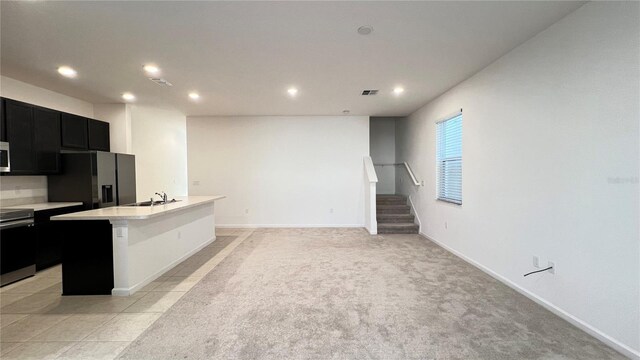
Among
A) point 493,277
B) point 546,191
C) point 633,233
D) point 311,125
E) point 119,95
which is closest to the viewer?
point 633,233

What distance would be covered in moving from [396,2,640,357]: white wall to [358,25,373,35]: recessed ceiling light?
167cm

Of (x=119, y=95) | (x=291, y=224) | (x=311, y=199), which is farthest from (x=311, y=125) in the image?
(x=119, y=95)

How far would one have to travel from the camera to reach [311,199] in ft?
20.7

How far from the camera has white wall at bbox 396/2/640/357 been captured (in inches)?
72.5

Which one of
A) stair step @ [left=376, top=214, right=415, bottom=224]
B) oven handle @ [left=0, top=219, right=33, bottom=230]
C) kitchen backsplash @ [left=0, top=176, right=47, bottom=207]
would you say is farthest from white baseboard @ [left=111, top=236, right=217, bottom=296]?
stair step @ [left=376, top=214, right=415, bottom=224]

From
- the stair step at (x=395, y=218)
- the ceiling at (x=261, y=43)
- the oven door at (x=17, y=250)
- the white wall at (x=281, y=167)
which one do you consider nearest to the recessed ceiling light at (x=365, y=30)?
the ceiling at (x=261, y=43)

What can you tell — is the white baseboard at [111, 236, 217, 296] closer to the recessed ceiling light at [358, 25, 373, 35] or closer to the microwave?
the microwave

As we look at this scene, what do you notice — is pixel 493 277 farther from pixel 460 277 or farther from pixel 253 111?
pixel 253 111

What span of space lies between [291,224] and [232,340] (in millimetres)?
4292

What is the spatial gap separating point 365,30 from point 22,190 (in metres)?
5.32

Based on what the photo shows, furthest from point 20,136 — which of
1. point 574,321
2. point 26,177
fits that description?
point 574,321

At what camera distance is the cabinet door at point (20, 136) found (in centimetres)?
348

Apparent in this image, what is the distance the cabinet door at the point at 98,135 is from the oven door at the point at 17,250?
1850 mm

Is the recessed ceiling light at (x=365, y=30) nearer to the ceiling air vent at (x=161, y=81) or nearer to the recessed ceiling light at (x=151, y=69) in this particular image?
the recessed ceiling light at (x=151, y=69)
